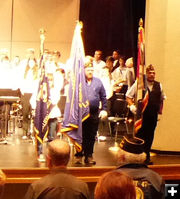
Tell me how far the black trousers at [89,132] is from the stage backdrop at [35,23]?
20.6 feet

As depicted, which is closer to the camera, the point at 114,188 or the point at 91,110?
the point at 114,188

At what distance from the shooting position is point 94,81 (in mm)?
6902

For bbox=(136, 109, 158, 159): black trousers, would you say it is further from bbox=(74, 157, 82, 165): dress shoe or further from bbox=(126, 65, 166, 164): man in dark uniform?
bbox=(74, 157, 82, 165): dress shoe

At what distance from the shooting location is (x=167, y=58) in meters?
7.86

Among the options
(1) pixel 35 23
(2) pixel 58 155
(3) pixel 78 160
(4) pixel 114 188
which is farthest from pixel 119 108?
(4) pixel 114 188

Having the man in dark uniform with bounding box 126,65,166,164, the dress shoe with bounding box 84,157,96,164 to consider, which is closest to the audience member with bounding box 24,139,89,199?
the dress shoe with bounding box 84,157,96,164

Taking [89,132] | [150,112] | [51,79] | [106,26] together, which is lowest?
[89,132]

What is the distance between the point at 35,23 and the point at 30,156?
21.2 feet

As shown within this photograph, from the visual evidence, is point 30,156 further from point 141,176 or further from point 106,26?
point 106,26

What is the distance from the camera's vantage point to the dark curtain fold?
12836mm

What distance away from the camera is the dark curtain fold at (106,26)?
1284 centimetres

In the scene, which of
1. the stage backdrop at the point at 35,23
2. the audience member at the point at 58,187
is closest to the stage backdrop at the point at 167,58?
the audience member at the point at 58,187

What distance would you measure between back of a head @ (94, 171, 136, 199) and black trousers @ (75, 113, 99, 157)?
174 inches

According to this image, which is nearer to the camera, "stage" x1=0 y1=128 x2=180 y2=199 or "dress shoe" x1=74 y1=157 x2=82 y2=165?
"stage" x1=0 y1=128 x2=180 y2=199
